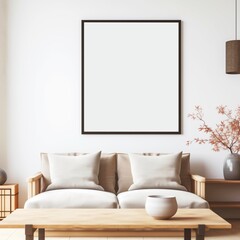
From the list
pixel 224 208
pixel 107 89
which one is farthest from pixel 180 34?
pixel 224 208

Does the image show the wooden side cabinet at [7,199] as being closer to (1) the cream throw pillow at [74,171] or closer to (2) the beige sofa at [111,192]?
(2) the beige sofa at [111,192]

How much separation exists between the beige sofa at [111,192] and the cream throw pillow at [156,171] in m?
0.11

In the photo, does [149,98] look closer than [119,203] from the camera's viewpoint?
No

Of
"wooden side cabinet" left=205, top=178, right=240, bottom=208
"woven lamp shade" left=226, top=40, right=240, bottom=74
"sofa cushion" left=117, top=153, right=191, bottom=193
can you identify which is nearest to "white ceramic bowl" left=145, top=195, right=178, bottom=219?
"sofa cushion" left=117, top=153, right=191, bottom=193

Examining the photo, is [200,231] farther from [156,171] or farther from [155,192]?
[156,171]

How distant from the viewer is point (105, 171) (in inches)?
206

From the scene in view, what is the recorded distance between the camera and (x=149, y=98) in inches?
219

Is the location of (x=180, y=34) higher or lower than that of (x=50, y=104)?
higher

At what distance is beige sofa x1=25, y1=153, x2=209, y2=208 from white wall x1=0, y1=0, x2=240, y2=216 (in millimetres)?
343

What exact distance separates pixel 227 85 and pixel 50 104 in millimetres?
2007

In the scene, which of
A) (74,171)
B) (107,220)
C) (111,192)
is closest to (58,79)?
(74,171)

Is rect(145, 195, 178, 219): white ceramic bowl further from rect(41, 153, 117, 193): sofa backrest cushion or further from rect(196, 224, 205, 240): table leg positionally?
rect(41, 153, 117, 193): sofa backrest cushion

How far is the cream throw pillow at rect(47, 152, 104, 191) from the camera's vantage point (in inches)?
196

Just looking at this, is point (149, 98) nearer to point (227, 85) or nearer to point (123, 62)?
point (123, 62)
